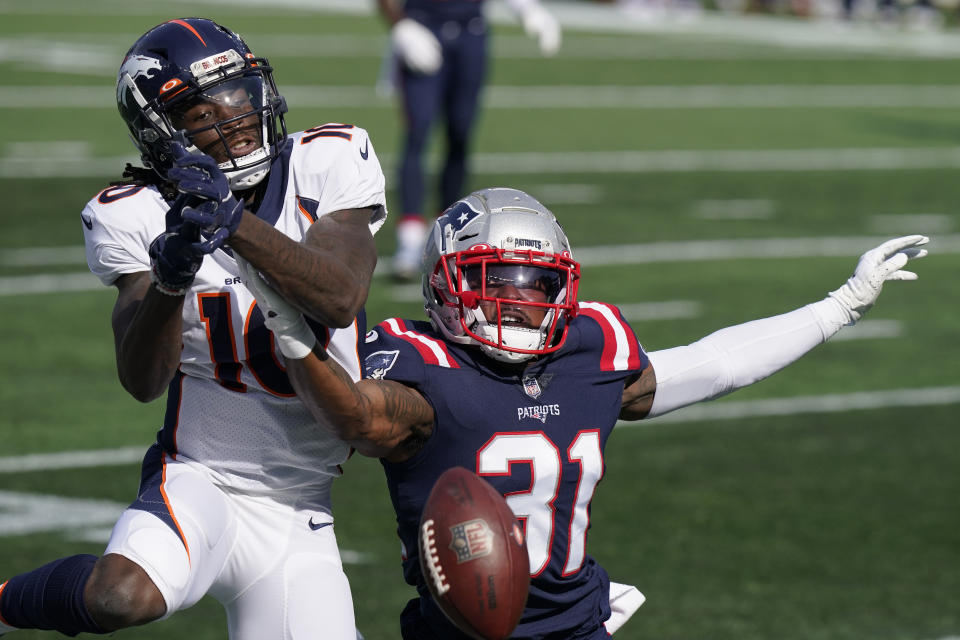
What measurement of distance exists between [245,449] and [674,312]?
5.47 meters

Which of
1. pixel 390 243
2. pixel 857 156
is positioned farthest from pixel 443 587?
pixel 857 156

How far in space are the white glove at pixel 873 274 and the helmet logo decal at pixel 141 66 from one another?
5.54 feet

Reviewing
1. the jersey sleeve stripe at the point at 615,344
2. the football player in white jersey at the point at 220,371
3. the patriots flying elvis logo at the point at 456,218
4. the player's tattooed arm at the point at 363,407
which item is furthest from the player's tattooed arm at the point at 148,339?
the jersey sleeve stripe at the point at 615,344

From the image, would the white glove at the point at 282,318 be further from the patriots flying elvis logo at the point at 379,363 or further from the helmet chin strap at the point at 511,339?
the helmet chin strap at the point at 511,339

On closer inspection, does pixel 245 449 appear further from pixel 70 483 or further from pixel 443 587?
pixel 70 483

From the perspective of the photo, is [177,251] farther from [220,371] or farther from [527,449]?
[527,449]

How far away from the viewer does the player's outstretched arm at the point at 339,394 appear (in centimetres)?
309

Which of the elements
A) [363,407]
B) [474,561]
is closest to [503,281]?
[363,407]

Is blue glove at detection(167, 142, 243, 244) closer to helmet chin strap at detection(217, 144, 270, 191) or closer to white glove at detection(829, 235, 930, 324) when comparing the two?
helmet chin strap at detection(217, 144, 270, 191)

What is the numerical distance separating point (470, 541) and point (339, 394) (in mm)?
393

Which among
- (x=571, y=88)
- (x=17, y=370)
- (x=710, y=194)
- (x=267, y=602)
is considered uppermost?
(x=267, y=602)

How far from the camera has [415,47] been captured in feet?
30.8

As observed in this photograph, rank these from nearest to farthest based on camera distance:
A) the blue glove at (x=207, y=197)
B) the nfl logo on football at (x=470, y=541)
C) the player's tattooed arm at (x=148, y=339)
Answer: the blue glove at (x=207, y=197) < the nfl logo on football at (x=470, y=541) < the player's tattooed arm at (x=148, y=339)

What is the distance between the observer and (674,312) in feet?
29.0
